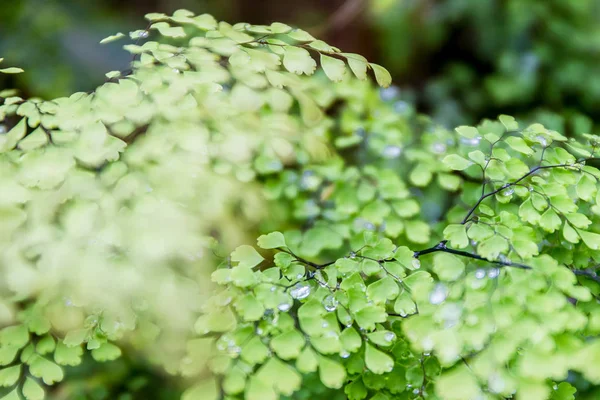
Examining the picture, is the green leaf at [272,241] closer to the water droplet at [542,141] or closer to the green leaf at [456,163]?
the green leaf at [456,163]

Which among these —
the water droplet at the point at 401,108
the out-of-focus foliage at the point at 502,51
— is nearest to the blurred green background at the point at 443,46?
the out-of-focus foliage at the point at 502,51

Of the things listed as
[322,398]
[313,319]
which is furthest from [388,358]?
[322,398]

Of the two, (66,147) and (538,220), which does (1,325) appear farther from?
(538,220)

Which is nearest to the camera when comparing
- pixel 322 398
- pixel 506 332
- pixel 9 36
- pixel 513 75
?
pixel 506 332

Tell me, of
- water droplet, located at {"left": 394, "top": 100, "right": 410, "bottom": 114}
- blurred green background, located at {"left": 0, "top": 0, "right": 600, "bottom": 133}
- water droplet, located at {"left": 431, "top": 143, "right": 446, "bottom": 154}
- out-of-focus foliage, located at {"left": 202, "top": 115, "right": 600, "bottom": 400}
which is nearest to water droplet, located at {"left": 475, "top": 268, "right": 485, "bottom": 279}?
out-of-focus foliage, located at {"left": 202, "top": 115, "right": 600, "bottom": 400}

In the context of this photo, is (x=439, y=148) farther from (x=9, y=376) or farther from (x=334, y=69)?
(x=9, y=376)

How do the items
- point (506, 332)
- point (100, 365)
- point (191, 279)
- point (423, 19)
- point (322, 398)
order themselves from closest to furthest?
point (506, 332), point (191, 279), point (322, 398), point (100, 365), point (423, 19)
